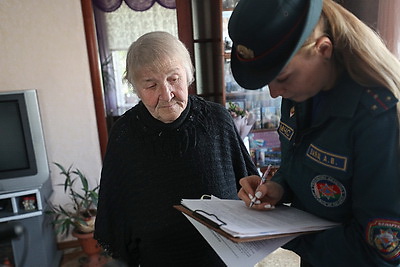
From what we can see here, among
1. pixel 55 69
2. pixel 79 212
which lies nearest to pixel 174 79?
pixel 55 69

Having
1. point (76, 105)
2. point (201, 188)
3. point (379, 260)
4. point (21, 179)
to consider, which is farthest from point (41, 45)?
point (379, 260)

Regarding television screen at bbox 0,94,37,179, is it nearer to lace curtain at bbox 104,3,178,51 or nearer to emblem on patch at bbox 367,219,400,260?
emblem on patch at bbox 367,219,400,260

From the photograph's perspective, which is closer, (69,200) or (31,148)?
(31,148)

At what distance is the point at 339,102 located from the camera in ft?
1.85

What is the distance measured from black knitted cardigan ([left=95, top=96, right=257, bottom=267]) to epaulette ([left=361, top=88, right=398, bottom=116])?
0.58 meters

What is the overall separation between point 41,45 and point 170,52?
1430 millimetres

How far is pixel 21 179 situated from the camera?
6.46 ft

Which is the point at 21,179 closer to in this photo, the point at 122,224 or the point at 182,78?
the point at 122,224

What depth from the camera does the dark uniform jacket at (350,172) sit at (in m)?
0.51

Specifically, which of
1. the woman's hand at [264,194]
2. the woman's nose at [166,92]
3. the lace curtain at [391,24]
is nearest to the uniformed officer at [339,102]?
the woman's hand at [264,194]

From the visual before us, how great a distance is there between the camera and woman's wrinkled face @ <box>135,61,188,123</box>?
3.08 feet

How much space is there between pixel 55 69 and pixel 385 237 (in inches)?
80.8

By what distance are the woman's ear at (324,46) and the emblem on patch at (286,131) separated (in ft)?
0.68

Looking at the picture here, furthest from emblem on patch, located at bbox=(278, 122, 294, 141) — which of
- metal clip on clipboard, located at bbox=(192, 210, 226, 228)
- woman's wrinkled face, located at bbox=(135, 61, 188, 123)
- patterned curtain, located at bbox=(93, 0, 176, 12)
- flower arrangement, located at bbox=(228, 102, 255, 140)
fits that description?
patterned curtain, located at bbox=(93, 0, 176, 12)
